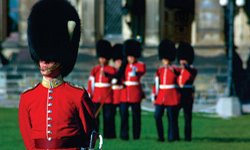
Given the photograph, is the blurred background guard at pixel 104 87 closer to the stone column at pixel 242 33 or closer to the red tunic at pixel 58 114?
the red tunic at pixel 58 114

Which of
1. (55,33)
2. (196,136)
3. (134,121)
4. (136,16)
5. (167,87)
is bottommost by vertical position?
(196,136)

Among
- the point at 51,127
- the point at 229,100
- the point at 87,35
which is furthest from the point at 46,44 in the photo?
the point at 87,35

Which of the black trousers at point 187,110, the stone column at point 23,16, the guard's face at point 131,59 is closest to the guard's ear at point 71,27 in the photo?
the black trousers at point 187,110

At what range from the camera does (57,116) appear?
781cm

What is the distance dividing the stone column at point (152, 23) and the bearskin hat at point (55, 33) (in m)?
24.8

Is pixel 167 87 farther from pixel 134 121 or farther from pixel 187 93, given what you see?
pixel 134 121

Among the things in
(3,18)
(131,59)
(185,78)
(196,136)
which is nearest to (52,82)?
(185,78)

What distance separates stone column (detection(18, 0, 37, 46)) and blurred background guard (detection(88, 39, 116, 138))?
1730 cm

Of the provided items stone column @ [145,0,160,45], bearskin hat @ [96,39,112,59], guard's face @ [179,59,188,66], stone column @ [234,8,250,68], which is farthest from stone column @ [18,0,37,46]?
guard's face @ [179,59,188,66]

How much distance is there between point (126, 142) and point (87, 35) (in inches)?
688

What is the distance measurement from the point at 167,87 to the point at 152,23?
16416 millimetres

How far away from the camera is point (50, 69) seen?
786 cm

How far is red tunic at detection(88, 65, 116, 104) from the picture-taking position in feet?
57.0

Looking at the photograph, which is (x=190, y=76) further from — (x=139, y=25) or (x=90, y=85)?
(x=139, y=25)
